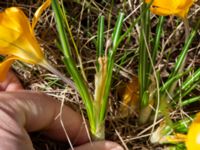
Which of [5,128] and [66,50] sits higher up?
[66,50]

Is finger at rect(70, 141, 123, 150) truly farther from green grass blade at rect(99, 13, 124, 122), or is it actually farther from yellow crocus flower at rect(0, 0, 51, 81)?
yellow crocus flower at rect(0, 0, 51, 81)

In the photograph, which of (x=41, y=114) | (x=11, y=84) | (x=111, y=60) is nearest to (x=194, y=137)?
(x=111, y=60)

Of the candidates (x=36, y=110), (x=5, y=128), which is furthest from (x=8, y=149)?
(x=36, y=110)

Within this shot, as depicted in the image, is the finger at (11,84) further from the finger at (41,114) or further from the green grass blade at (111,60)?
the green grass blade at (111,60)

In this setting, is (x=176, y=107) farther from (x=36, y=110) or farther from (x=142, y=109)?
(x=36, y=110)

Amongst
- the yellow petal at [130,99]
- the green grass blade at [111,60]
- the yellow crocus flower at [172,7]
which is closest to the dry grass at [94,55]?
the yellow petal at [130,99]

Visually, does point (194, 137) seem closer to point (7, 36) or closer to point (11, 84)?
point (7, 36)
